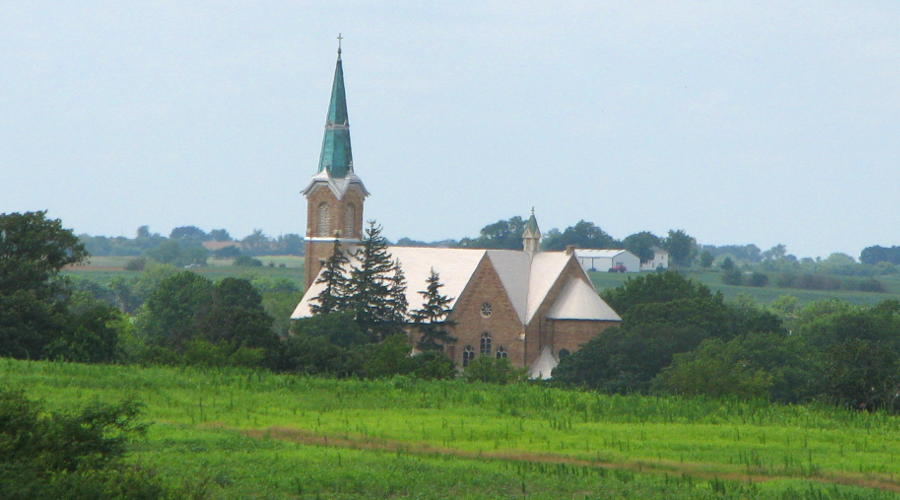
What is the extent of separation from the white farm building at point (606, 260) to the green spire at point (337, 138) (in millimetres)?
83499

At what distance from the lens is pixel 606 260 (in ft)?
553

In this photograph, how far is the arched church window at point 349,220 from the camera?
279 ft

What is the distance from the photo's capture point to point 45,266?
50188 millimetres

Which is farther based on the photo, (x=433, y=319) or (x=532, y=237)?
(x=532, y=237)

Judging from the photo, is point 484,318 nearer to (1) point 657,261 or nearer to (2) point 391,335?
(2) point 391,335

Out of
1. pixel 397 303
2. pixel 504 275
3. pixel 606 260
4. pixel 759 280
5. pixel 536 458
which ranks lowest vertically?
pixel 536 458

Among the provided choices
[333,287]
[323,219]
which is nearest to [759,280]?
[323,219]

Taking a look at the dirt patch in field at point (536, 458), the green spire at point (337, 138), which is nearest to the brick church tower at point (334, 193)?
the green spire at point (337, 138)

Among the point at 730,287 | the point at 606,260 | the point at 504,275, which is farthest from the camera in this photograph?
the point at 730,287

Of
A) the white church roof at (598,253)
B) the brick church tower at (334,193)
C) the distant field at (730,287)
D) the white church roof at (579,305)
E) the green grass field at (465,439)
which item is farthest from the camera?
the white church roof at (598,253)

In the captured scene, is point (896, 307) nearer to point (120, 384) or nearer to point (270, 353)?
point (270, 353)

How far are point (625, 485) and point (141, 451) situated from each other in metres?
7.67

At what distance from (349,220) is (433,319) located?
10217 mm

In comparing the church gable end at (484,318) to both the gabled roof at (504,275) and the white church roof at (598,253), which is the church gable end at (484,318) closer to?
the gabled roof at (504,275)
